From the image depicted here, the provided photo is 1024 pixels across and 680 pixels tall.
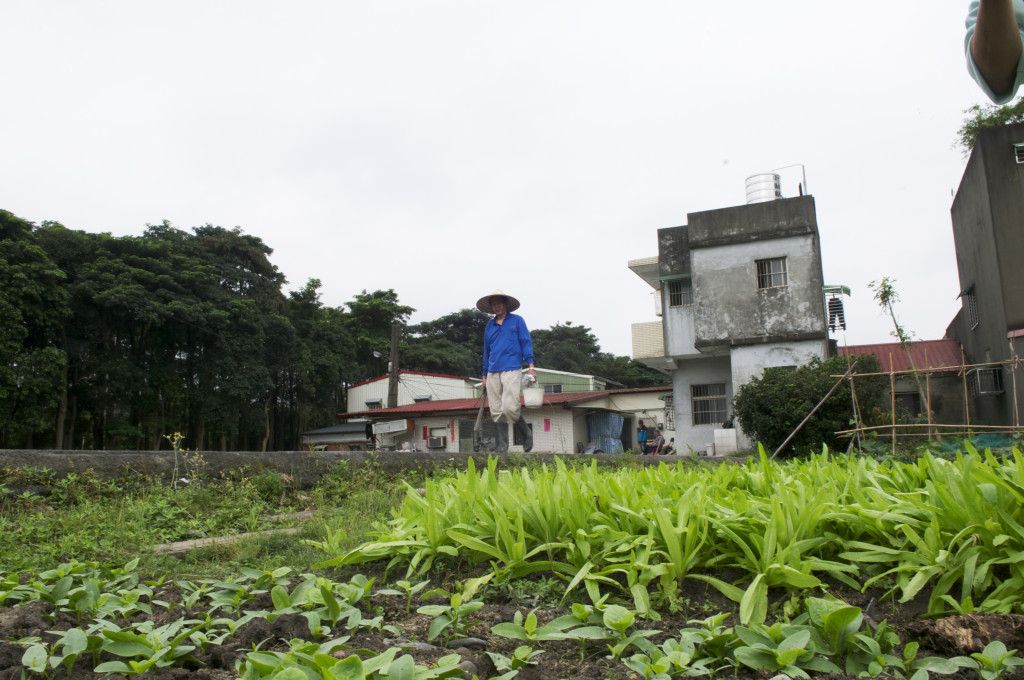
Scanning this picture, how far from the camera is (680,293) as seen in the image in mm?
19969

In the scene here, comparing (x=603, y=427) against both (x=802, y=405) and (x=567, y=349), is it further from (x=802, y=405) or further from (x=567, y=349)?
(x=567, y=349)

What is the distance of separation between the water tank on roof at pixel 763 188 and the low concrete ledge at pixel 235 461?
14167 mm

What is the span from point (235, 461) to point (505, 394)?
3720 mm

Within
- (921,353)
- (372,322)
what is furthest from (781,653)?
(372,322)

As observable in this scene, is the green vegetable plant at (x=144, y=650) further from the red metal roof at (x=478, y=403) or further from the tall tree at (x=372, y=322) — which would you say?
the tall tree at (x=372, y=322)

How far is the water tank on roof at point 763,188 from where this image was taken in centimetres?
1908

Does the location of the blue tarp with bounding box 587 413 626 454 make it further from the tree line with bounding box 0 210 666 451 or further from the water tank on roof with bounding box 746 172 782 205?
the tree line with bounding box 0 210 666 451

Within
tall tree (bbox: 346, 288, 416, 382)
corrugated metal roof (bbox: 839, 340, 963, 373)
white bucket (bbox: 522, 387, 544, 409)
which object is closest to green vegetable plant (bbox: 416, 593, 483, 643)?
white bucket (bbox: 522, 387, 544, 409)

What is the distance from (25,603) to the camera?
221cm

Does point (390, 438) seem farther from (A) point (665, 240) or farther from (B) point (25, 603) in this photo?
(B) point (25, 603)

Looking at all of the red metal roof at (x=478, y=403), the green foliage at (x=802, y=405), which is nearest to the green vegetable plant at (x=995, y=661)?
the green foliage at (x=802, y=405)

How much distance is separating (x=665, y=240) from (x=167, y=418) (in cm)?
2153

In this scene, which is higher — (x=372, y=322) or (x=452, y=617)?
(x=372, y=322)

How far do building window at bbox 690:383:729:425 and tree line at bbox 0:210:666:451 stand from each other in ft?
61.4
